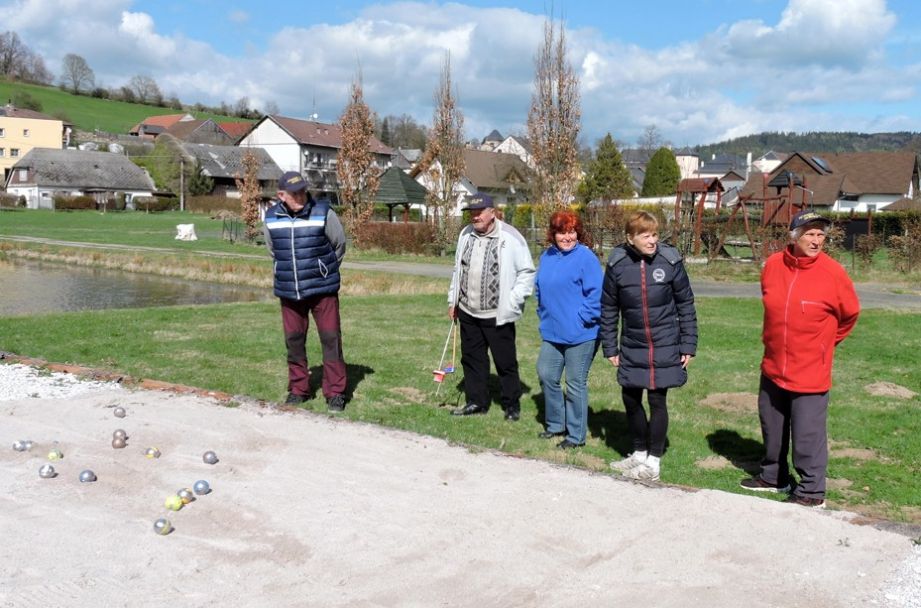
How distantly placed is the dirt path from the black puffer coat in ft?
2.79

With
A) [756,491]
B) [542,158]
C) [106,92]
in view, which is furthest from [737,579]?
[106,92]

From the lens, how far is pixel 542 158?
3159 cm

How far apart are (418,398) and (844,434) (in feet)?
13.1

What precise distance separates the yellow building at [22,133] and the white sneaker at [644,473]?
348ft

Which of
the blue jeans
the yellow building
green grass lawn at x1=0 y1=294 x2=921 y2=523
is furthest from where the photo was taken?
the yellow building

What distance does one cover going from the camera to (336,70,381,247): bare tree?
38.0 m

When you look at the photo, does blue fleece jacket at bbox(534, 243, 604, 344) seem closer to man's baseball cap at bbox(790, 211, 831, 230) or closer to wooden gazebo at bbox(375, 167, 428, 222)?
man's baseball cap at bbox(790, 211, 831, 230)

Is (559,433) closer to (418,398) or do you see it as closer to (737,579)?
(418,398)

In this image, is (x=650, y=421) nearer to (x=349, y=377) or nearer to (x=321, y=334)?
(x=321, y=334)

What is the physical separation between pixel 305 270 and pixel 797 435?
432 cm

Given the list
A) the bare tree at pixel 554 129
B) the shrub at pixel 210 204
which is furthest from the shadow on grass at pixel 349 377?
the shrub at pixel 210 204

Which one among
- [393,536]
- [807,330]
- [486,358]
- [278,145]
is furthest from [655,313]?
[278,145]

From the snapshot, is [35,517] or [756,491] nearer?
[35,517]

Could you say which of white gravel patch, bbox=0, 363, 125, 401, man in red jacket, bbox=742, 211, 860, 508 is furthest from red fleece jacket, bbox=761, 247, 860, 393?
white gravel patch, bbox=0, 363, 125, 401
